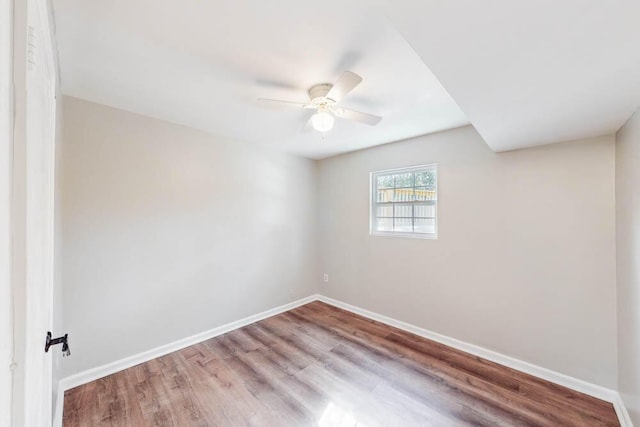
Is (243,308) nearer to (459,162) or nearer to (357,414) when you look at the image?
(357,414)

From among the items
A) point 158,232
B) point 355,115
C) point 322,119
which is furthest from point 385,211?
point 158,232

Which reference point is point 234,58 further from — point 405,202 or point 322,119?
point 405,202

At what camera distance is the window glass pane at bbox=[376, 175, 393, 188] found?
3.50 meters

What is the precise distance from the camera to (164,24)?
4.41 feet

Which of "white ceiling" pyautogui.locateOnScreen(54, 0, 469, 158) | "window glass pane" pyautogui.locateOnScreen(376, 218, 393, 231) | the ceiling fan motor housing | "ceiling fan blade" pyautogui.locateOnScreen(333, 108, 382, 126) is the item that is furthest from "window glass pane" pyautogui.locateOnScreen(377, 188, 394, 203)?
the ceiling fan motor housing

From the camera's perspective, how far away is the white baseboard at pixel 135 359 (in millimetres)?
1995

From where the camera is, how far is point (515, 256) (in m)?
2.43

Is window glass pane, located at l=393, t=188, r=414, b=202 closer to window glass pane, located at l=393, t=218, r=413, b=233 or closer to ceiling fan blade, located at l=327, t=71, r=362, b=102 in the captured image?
window glass pane, located at l=393, t=218, r=413, b=233

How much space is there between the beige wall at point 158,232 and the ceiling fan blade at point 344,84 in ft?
6.14

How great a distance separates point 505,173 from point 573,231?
0.72m

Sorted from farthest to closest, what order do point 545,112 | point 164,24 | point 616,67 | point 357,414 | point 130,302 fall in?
point 130,302, point 357,414, point 545,112, point 164,24, point 616,67

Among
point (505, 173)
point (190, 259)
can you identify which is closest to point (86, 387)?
point (190, 259)

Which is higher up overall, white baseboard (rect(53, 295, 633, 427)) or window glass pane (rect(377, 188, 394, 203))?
window glass pane (rect(377, 188, 394, 203))

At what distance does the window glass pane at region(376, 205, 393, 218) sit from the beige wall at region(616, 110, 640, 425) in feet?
6.61
